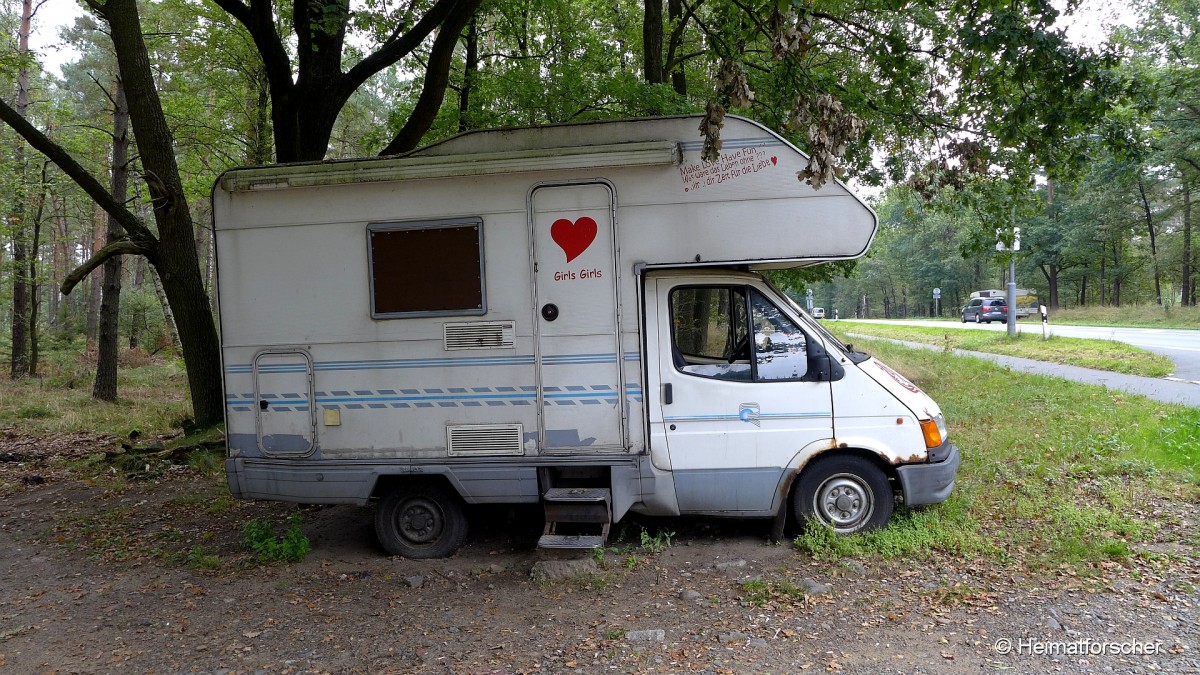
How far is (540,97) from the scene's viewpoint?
37.9 feet

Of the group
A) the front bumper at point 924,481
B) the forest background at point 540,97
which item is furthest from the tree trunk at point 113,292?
the front bumper at point 924,481

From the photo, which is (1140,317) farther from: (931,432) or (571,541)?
(571,541)

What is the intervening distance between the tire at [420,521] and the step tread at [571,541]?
0.76 metres

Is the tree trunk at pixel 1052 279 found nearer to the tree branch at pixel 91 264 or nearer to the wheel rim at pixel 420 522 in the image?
the wheel rim at pixel 420 522

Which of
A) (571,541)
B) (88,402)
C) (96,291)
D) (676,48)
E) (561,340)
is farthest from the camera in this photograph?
(96,291)

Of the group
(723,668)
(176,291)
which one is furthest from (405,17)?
(723,668)

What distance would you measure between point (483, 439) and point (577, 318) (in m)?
1.10

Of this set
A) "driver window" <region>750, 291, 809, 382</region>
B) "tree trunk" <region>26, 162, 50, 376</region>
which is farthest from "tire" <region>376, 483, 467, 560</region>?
"tree trunk" <region>26, 162, 50, 376</region>

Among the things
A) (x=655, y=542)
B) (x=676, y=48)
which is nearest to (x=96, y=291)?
(x=676, y=48)

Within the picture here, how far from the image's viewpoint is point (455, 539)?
5.51 meters

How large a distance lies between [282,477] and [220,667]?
5.43 feet

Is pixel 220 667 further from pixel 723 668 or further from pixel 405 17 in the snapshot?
pixel 405 17

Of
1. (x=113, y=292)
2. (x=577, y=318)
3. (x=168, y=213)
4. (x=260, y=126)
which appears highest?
(x=260, y=126)

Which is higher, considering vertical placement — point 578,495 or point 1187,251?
point 1187,251
